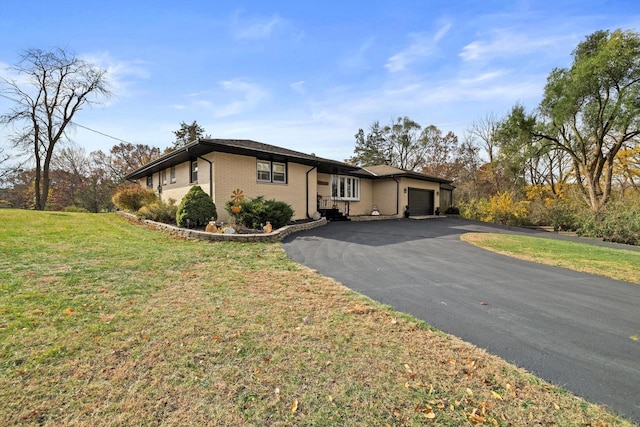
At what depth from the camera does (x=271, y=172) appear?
516 inches

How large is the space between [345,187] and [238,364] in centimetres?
1599

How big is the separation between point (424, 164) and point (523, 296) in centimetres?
3059

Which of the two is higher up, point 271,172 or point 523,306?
point 271,172

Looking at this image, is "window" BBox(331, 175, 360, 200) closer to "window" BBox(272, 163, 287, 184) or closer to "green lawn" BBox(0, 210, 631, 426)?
"window" BBox(272, 163, 287, 184)

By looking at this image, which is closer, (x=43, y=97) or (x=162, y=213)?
(x=162, y=213)

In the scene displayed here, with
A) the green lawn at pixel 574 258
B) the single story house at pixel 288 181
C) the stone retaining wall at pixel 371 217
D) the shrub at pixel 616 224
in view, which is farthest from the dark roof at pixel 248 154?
the shrub at pixel 616 224

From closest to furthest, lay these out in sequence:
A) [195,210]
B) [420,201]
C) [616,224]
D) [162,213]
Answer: [195,210] < [162,213] < [616,224] < [420,201]

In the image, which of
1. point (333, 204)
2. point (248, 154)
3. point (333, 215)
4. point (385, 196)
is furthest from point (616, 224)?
point (248, 154)

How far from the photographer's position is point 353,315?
3459mm

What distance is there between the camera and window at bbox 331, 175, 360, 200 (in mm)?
17406

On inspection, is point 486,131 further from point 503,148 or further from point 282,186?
point 282,186

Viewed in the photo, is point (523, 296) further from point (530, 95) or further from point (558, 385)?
point (530, 95)

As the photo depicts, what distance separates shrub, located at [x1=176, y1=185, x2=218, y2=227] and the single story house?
1070 mm

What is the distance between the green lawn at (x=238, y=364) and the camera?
185 centimetres
